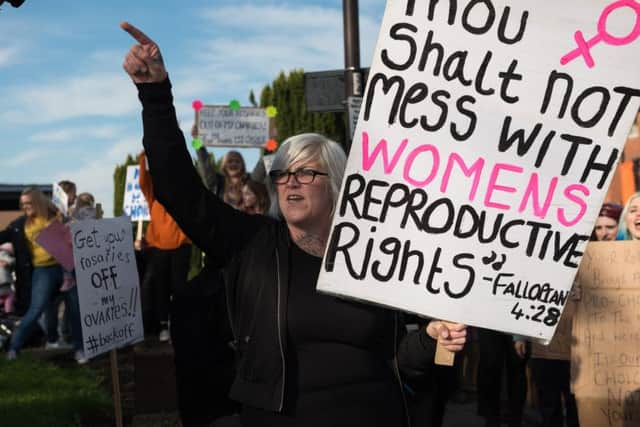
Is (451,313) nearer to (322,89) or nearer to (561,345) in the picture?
(561,345)

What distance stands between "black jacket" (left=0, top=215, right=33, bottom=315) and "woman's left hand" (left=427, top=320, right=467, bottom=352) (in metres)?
7.15

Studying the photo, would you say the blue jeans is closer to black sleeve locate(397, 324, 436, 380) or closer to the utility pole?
the utility pole

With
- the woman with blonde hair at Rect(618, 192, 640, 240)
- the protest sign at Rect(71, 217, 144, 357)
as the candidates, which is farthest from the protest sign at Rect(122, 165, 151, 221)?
the woman with blonde hair at Rect(618, 192, 640, 240)

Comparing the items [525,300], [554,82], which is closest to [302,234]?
[525,300]

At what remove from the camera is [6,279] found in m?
12.4

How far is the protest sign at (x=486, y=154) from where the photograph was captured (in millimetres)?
2766

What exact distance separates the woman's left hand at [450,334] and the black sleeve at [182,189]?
0.65 m

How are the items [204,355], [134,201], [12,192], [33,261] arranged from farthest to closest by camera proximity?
[12,192]
[134,201]
[33,261]
[204,355]

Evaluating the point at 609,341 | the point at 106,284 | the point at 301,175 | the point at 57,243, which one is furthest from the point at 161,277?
the point at 301,175

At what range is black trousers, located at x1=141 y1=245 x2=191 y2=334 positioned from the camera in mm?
8281

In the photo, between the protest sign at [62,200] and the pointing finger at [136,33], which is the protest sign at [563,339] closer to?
the pointing finger at [136,33]

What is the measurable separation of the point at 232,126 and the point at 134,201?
15.0ft

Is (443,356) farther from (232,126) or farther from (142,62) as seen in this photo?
(232,126)

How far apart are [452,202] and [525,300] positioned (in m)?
0.37
